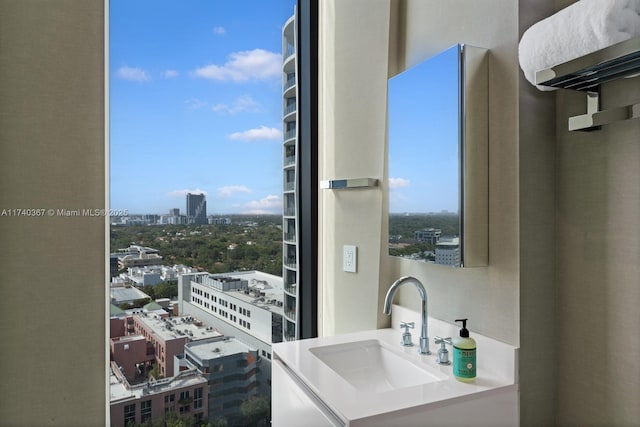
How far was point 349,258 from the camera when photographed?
5.96 feet

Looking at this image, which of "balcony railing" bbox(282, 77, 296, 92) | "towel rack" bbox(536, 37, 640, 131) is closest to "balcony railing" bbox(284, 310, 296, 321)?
"balcony railing" bbox(282, 77, 296, 92)

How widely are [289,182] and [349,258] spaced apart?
0.48 m

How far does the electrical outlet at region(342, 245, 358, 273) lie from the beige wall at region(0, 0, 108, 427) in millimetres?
921

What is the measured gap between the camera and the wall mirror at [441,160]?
4.03 feet

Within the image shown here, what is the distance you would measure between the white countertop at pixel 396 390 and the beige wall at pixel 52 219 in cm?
67

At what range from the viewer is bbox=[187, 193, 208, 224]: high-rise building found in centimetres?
177

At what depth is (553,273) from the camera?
3.76 ft

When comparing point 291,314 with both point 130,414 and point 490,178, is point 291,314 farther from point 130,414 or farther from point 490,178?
point 490,178

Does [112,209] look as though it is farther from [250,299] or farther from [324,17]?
[324,17]

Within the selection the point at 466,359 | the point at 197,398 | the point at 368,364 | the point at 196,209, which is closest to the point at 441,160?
the point at 466,359

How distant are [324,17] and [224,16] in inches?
18.1

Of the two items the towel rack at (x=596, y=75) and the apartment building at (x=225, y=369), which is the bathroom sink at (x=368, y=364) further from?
the towel rack at (x=596, y=75)

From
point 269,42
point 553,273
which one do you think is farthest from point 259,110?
point 553,273

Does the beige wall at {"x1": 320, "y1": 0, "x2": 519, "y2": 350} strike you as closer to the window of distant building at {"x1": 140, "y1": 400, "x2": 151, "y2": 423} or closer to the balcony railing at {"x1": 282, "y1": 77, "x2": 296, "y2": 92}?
the balcony railing at {"x1": 282, "y1": 77, "x2": 296, "y2": 92}
